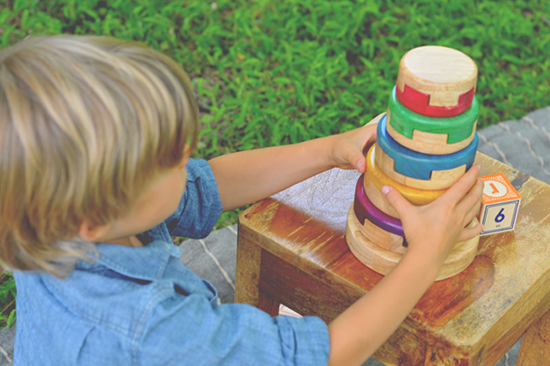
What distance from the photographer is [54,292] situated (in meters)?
1.12

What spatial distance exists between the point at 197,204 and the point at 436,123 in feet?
2.30

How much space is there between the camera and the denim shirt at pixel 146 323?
1.04m

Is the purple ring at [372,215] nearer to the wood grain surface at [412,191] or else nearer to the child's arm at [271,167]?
the wood grain surface at [412,191]

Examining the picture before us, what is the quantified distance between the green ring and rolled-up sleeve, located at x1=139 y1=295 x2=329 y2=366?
0.43 m

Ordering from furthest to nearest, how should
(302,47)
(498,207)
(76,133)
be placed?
(302,47)
(498,207)
(76,133)

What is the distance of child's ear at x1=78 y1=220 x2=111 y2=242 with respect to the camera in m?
1.06

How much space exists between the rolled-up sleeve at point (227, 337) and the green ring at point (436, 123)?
429mm

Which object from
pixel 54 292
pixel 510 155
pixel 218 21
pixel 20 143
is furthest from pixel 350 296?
pixel 218 21

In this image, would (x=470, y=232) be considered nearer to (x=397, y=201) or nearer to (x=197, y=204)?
(x=397, y=201)

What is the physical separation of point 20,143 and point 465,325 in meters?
0.92

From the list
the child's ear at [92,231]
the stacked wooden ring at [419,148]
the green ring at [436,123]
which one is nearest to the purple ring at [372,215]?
the stacked wooden ring at [419,148]

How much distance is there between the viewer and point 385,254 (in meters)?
1.28

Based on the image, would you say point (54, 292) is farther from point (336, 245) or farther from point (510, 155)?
point (510, 155)

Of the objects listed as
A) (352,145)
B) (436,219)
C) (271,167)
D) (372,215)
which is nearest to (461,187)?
(436,219)
